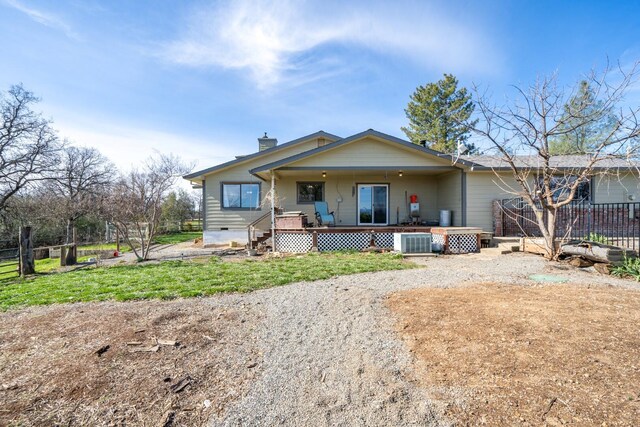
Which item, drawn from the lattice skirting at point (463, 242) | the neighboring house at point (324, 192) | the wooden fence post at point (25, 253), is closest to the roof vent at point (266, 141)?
the neighboring house at point (324, 192)

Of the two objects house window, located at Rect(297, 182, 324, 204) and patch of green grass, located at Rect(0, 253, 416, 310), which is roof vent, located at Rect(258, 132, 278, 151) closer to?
house window, located at Rect(297, 182, 324, 204)

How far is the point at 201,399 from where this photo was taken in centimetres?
234

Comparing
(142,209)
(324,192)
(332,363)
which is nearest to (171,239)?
(142,209)

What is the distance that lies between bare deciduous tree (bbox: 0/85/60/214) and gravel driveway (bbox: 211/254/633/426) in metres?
21.3

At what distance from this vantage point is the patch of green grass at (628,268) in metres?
5.82

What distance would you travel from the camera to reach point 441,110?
30406 millimetres

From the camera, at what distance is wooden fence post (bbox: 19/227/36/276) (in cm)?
865

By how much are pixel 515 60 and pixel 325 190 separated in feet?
32.2

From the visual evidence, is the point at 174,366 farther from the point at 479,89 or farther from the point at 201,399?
the point at 479,89

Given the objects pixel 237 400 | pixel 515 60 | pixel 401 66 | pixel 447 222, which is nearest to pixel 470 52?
pixel 515 60

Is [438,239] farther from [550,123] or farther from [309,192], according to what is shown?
[309,192]

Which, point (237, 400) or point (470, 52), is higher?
point (470, 52)

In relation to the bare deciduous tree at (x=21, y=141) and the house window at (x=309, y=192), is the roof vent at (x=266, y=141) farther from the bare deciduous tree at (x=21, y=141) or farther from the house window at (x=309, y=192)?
the bare deciduous tree at (x=21, y=141)

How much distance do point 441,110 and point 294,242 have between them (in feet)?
85.5
